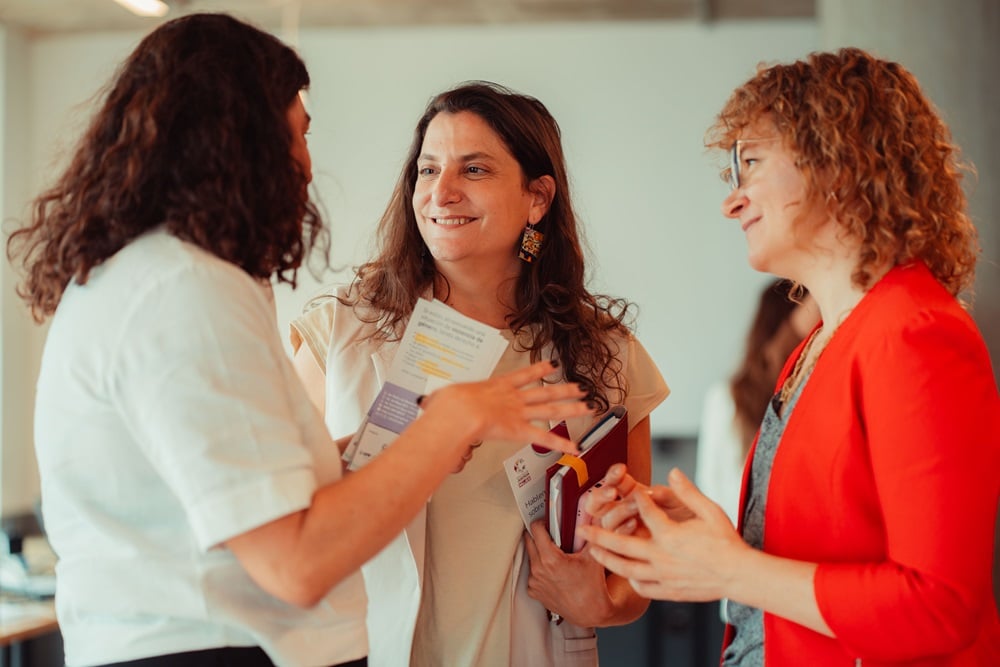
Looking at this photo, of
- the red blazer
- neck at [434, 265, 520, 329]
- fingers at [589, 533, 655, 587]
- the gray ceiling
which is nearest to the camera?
the red blazer

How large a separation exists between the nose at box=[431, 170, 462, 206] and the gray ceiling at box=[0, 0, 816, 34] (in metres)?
3.89

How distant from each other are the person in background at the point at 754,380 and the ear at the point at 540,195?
1.99 m

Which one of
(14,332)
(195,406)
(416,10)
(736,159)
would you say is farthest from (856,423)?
(14,332)

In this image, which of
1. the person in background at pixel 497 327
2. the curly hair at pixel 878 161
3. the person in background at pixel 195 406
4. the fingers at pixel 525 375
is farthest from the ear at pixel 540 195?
the person in background at pixel 195 406

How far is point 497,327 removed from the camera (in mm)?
2309

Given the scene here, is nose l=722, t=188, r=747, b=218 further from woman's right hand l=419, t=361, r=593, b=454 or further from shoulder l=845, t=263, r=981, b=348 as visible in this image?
woman's right hand l=419, t=361, r=593, b=454

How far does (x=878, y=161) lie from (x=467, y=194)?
36.8 inches

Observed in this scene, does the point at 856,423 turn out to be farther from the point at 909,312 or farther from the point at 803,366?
the point at 803,366

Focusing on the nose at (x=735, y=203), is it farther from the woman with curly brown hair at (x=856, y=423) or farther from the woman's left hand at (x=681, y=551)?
the woman's left hand at (x=681, y=551)

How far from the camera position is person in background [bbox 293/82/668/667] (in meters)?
2.05

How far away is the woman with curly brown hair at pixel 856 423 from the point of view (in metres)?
1.40

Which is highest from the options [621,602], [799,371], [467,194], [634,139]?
[634,139]

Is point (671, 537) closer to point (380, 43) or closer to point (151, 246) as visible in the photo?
point (151, 246)

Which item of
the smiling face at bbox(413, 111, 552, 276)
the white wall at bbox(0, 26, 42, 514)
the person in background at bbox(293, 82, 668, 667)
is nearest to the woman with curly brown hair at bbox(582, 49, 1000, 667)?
the person in background at bbox(293, 82, 668, 667)
